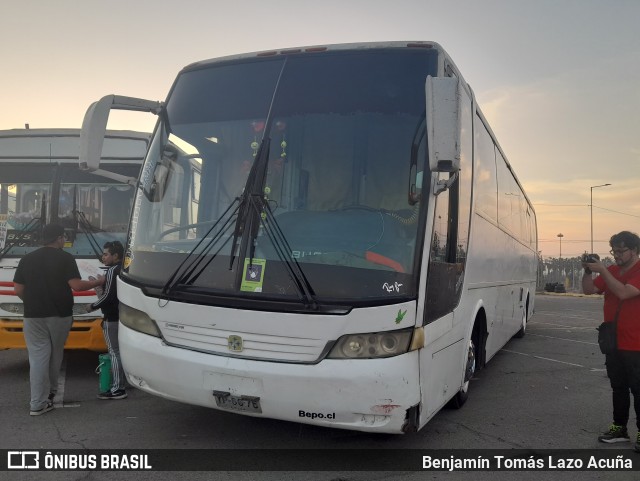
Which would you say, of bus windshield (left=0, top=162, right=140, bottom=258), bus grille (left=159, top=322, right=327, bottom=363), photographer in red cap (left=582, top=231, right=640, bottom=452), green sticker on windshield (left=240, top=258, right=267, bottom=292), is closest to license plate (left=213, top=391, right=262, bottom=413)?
bus grille (left=159, top=322, right=327, bottom=363)

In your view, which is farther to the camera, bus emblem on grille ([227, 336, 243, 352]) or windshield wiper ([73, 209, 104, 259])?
windshield wiper ([73, 209, 104, 259])

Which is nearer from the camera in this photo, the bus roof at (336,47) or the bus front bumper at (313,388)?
the bus front bumper at (313,388)

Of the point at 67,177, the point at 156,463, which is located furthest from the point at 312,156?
the point at 67,177

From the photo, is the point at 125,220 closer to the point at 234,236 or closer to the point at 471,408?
the point at 234,236

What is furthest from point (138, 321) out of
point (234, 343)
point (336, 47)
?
point (336, 47)

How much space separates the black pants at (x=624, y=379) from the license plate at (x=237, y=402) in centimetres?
308

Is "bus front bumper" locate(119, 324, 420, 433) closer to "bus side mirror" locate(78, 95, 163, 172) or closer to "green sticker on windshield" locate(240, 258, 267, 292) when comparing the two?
"green sticker on windshield" locate(240, 258, 267, 292)

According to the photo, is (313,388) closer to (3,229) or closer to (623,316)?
(623,316)

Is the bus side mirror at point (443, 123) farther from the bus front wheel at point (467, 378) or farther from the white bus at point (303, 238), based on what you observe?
the bus front wheel at point (467, 378)

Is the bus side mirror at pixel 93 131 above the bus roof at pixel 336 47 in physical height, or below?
below

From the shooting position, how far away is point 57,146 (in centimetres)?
769

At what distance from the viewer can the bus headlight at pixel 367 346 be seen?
392cm

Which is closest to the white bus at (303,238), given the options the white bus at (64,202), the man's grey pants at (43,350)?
the man's grey pants at (43,350)

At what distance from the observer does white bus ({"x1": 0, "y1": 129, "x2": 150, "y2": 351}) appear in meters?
7.09
